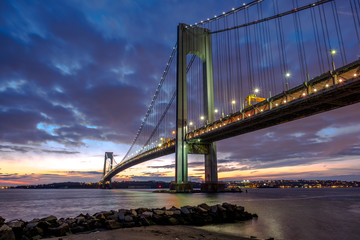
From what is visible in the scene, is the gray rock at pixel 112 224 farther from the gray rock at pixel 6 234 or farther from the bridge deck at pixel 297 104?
the bridge deck at pixel 297 104

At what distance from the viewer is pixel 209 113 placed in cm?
4519

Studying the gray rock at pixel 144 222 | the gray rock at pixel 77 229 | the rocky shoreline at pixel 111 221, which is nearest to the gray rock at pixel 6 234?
the rocky shoreline at pixel 111 221

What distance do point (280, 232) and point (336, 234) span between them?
95.0 inches

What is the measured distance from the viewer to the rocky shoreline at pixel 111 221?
8.20 m

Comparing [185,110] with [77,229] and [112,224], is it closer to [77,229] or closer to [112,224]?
[112,224]

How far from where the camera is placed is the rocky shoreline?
820 cm

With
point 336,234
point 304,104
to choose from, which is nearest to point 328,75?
point 304,104

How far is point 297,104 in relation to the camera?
2614 cm

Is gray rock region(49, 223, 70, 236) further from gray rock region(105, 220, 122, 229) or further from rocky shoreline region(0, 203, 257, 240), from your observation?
gray rock region(105, 220, 122, 229)

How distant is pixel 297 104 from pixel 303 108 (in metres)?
1.20

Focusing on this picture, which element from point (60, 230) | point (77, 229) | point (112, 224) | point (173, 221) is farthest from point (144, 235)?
point (60, 230)

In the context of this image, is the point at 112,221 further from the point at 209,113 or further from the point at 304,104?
the point at 209,113

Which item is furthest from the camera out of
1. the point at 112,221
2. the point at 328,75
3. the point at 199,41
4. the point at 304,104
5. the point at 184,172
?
the point at 199,41

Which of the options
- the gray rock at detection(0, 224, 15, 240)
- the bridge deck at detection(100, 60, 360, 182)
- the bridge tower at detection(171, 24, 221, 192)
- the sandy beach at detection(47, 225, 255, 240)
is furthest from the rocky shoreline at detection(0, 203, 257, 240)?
the bridge tower at detection(171, 24, 221, 192)
